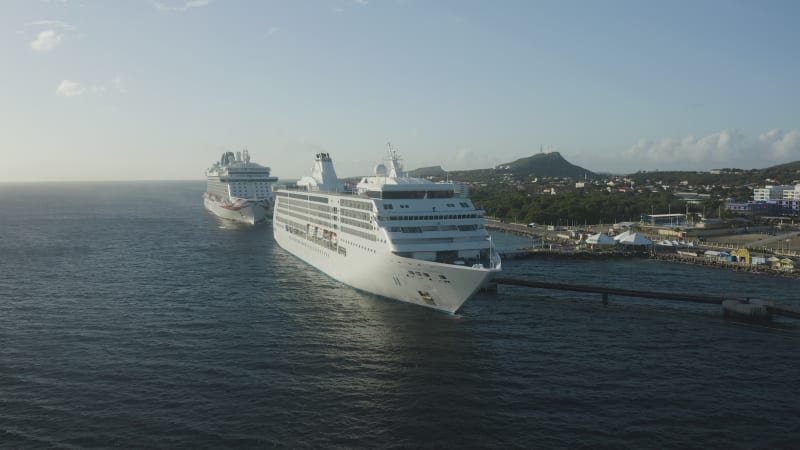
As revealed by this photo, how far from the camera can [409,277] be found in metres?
40.3

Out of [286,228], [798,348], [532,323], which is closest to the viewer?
[798,348]

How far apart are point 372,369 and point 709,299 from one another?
31.1 meters

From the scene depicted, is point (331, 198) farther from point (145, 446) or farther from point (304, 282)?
point (145, 446)

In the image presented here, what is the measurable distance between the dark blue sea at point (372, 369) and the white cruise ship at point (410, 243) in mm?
2062

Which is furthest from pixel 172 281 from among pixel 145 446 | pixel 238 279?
pixel 145 446

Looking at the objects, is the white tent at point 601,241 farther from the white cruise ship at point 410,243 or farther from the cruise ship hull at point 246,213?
the cruise ship hull at point 246,213

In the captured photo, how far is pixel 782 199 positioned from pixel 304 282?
13601 cm

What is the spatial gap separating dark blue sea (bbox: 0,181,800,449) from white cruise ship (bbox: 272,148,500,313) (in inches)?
81.2

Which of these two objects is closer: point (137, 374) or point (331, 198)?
point (137, 374)

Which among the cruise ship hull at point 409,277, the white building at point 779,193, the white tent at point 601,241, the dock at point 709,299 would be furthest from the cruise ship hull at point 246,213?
the white building at point 779,193

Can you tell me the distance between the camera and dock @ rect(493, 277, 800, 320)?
41250 mm

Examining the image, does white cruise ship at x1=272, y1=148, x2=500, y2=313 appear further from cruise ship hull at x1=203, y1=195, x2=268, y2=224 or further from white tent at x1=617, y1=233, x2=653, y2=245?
cruise ship hull at x1=203, y1=195, x2=268, y2=224

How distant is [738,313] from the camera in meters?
41.9

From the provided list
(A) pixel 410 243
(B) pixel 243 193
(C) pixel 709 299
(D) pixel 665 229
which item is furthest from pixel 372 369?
(B) pixel 243 193
